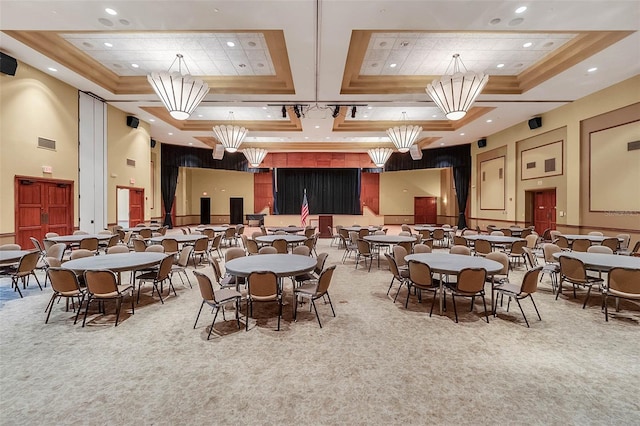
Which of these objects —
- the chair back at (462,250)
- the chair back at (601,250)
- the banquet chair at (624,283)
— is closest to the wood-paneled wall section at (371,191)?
the chair back at (462,250)

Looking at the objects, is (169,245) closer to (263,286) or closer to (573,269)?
(263,286)

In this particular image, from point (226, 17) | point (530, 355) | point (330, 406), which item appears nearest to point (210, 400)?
point (330, 406)

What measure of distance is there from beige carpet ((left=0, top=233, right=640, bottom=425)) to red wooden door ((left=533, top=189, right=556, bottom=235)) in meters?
7.78

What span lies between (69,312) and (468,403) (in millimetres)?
5753

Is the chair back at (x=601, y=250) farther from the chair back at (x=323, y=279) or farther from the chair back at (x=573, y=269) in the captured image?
the chair back at (x=323, y=279)

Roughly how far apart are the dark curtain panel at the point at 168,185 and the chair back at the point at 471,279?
56.7ft

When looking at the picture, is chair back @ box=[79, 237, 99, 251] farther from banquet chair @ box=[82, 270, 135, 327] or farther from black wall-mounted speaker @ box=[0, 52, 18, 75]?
black wall-mounted speaker @ box=[0, 52, 18, 75]

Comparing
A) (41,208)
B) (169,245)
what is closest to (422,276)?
(169,245)

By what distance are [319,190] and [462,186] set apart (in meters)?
10.3

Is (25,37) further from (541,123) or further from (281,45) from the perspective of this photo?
(541,123)

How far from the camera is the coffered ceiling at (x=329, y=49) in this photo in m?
5.38

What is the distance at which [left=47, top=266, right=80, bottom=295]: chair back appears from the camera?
167 inches

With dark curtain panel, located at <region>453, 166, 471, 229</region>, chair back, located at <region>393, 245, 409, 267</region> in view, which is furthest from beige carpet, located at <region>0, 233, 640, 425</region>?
dark curtain panel, located at <region>453, 166, 471, 229</region>

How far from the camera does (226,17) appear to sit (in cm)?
557
